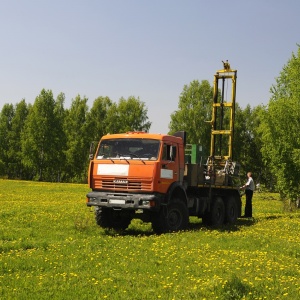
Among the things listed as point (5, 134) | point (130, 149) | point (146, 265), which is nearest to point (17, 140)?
point (5, 134)

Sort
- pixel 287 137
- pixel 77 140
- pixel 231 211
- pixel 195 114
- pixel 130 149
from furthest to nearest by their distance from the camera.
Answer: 1. pixel 77 140
2. pixel 195 114
3. pixel 287 137
4. pixel 231 211
5. pixel 130 149

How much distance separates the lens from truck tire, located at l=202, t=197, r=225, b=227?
19745 millimetres

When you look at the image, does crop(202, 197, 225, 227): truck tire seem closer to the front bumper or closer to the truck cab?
the truck cab

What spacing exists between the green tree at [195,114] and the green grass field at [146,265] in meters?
52.9

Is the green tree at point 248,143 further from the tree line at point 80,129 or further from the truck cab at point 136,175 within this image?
the truck cab at point 136,175

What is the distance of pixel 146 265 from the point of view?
33.0ft

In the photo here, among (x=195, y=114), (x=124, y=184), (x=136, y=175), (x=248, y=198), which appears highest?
(x=195, y=114)

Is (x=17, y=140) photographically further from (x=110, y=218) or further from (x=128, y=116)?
(x=110, y=218)

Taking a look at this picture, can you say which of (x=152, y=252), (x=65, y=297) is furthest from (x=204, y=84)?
(x=65, y=297)

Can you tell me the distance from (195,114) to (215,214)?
50.2 metres

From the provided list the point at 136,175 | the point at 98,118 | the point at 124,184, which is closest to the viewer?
the point at 136,175

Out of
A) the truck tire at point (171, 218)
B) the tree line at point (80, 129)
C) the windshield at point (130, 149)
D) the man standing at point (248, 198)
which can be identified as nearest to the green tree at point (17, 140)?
the tree line at point (80, 129)

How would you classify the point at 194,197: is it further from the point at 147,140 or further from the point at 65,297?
the point at 65,297

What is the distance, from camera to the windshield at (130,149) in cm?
1605
